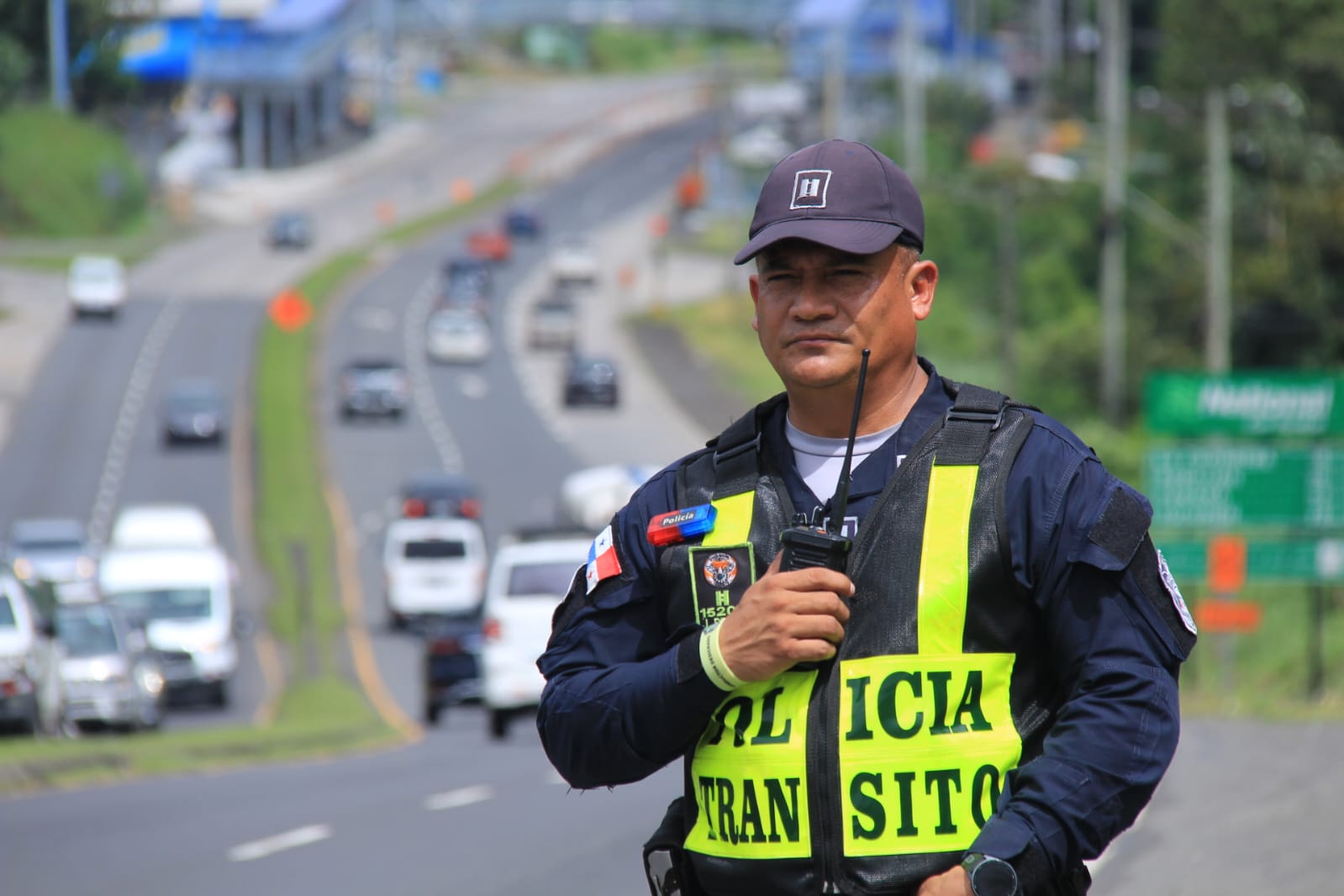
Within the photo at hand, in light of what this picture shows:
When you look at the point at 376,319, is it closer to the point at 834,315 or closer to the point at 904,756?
the point at 834,315

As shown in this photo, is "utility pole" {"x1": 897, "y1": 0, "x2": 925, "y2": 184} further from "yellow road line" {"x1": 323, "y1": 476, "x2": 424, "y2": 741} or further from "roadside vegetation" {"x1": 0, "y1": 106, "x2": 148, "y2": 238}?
"roadside vegetation" {"x1": 0, "y1": 106, "x2": 148, "y2": 238}

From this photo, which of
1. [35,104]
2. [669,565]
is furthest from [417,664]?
[35,104]

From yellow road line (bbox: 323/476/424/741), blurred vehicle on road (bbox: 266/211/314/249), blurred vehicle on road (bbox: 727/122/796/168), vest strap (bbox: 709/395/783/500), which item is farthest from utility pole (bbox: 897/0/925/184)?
vest strap (bbox: 709/395/783/500)

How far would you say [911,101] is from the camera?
77.8 m

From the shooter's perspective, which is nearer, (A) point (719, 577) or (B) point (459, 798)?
(A) point (719, 577)

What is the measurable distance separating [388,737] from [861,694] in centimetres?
2145

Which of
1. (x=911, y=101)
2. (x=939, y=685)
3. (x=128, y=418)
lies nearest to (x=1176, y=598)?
(x=939, y=685)

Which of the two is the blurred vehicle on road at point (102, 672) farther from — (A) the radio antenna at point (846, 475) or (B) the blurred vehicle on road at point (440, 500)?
(A) the radio antenna at point (846, 475)

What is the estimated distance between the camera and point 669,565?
379 centimetres

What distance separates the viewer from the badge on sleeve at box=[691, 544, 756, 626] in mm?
3703

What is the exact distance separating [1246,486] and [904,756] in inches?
831

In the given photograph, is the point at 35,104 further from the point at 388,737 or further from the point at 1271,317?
the point at 388,737

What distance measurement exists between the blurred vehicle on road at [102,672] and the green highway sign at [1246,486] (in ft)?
38.7

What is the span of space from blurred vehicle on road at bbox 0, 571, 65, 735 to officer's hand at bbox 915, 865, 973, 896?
1933 centimetres
